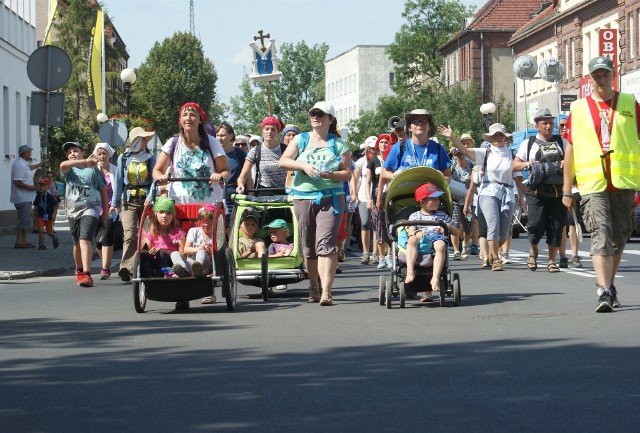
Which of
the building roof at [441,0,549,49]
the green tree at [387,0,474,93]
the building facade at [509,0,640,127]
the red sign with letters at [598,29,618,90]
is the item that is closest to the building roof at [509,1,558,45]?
the building facade at [509,0,640,127]

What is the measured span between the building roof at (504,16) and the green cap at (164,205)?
87.6 metres

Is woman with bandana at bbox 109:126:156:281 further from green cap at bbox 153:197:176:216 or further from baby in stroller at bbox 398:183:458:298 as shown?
baby in stroller at bbox 398:183:458:298

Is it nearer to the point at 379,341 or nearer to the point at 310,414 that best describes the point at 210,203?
the point at 379,341

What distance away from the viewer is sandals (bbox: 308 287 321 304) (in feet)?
48.6

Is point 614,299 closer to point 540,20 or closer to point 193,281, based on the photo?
point 193,281

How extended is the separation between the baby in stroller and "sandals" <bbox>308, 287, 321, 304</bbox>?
3.64 ft

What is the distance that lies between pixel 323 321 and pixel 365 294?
358cm

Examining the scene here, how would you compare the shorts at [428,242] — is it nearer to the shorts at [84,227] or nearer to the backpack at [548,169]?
the backpack at [548,169]

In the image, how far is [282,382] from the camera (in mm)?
8445

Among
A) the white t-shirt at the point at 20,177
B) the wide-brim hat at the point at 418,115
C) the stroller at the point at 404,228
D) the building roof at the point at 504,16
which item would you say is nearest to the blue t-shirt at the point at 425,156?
the wide-brim hat at the point at 418,115

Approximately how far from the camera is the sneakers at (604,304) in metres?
12.5

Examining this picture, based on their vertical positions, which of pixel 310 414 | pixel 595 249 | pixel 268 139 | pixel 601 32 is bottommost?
pixel 310 414

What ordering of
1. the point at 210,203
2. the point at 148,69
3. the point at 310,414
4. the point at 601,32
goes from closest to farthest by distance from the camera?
1. the point at 310,414
2. the point at 210,203
3. the point at 601,32
4. the point at 148,69

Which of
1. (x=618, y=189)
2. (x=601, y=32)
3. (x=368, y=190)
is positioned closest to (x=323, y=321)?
(x=618, y=189)
